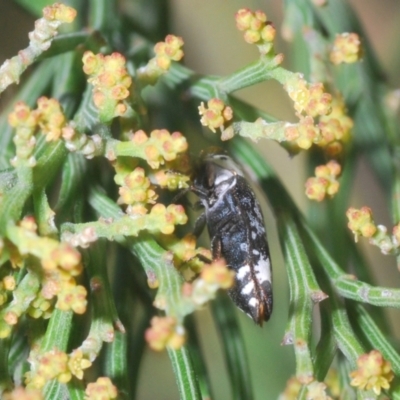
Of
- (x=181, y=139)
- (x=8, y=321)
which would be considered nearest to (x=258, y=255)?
(x=181, y=139)

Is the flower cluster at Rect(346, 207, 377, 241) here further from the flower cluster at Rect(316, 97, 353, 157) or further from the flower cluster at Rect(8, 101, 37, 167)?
the flower cluster at Rect(8, 101, 37, 167)

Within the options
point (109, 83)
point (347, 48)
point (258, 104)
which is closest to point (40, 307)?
point (109, 83)

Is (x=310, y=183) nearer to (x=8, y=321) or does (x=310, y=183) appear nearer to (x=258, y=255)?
(x=258, y=255)

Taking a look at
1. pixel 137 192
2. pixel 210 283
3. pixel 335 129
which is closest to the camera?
pixel 210 283

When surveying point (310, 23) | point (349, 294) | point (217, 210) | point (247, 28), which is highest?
point (310, 23)

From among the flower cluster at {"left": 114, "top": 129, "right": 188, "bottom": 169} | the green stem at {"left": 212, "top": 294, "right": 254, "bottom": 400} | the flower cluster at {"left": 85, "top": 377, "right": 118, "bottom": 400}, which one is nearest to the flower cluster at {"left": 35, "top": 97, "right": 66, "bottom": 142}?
the flower cluster at {"left": 114, "top": 129, "right": 188, "bottom": 169}

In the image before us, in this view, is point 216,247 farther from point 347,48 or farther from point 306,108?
point 347,48
